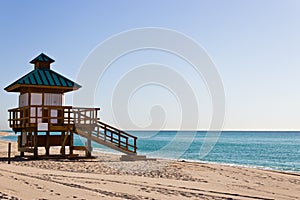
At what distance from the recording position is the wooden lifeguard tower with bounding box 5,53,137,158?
20.3 m

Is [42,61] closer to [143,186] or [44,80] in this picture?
[44,80]

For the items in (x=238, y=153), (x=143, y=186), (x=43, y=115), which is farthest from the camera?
(x=238, y=153)

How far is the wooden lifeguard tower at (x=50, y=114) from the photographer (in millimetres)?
20312

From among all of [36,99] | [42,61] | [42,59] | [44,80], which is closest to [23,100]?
[36,99]

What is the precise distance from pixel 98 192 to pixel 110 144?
10846 mm

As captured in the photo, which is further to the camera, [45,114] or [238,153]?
[238,153]

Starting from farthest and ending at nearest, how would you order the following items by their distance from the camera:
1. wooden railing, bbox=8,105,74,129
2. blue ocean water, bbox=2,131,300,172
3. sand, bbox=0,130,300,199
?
blue ocean water, bbox=2,131,300,172, wooden railing, bbox=8,105,74,129, sand, bbox=0,130,300,199

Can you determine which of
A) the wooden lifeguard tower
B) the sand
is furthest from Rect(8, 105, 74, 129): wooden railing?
the sand

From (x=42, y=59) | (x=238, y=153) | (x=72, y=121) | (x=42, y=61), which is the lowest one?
(x=238, y=153)

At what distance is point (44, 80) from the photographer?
68.4 feet

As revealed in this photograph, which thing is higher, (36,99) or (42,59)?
(42,59)

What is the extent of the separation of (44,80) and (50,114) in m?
1.75

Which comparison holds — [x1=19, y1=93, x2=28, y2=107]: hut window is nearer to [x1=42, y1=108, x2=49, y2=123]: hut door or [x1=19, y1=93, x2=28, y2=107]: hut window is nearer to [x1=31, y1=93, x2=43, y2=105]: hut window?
[x1=31, y1=93, x2=43, y2=105]: hut window

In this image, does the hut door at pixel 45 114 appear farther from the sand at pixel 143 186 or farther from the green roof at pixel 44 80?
the sand at pixel 143 186
